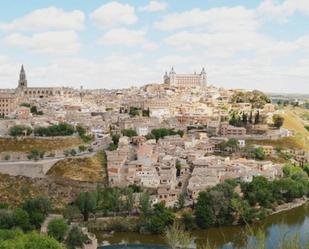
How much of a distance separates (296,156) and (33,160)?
13154mm

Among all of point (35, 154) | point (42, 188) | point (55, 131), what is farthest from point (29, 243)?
point (55, 131)

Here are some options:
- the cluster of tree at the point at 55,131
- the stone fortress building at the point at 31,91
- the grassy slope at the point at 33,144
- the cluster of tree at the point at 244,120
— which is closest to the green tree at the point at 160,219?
the grassy slope at the point at 33,144

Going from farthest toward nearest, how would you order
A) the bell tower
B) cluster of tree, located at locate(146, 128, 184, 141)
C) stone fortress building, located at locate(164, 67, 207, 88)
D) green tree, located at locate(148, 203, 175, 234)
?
1. stone fortress building, located at locate(164, 67, 207, 88)
2. the bell tower
3. cluster of tree, located at locate(146, 128, 184, 141)
4. green tree, located at locate(148, 203, 175, 234)

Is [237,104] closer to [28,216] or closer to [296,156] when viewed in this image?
[296,156]

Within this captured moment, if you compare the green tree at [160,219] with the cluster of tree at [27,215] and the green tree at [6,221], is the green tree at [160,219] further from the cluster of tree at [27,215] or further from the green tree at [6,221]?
the green tree at [6,221]

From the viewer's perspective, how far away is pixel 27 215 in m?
14.8

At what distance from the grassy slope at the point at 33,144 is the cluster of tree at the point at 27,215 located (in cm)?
559

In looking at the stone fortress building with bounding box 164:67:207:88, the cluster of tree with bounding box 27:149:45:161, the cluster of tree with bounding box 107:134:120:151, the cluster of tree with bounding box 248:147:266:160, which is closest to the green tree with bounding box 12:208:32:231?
the cluster of tree with bounding box 27:149:45:161

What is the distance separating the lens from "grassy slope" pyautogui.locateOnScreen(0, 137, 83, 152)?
21.7 metres

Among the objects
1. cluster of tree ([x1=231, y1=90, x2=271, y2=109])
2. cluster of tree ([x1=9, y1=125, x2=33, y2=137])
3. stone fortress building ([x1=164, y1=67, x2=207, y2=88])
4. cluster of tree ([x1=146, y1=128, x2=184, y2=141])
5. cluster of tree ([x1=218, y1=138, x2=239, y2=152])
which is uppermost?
stone fortress building ([x1=164, y1=67, x2=207, y2=88])

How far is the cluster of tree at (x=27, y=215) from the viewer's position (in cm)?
1423

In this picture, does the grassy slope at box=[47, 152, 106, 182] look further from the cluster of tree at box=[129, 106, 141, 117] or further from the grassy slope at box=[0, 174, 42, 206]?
the cluster of tree at box=[129, 106, 141, 117]

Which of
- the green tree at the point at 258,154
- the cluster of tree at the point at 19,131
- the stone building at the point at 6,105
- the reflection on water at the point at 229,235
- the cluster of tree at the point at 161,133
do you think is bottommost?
the reflection on water at the point at 229,235

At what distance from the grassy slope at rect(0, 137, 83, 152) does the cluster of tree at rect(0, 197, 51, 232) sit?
5.59 m
